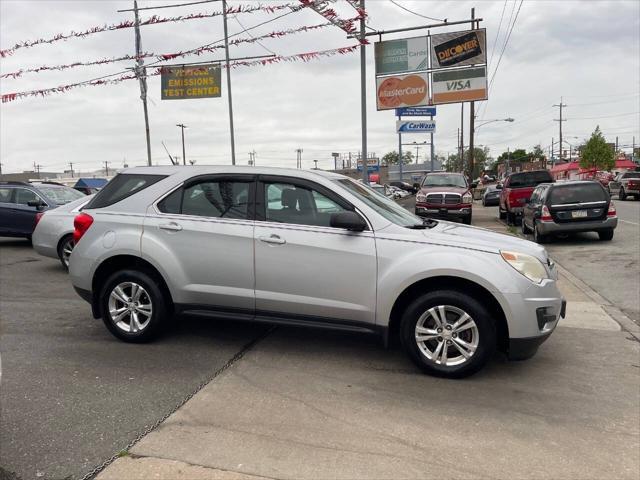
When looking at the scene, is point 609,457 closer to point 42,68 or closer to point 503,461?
point 503,461

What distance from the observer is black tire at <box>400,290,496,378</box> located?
4.22 m

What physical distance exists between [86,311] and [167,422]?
11.7ft

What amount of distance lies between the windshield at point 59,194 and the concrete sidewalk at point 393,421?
29.9ft

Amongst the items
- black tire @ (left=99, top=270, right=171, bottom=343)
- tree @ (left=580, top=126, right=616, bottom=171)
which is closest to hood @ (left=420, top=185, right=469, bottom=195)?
black tire @ (left=99, top=270, right=171, bottom=343)

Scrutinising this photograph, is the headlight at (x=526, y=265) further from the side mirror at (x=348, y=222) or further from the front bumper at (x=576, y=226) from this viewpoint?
the front bumper at (x=576, y=226)

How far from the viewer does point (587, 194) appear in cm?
1248

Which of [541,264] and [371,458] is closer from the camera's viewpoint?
[371,458]

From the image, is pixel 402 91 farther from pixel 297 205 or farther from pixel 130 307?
pixel 130 307

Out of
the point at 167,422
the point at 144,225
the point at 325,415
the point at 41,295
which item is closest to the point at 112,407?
the point at 167,422

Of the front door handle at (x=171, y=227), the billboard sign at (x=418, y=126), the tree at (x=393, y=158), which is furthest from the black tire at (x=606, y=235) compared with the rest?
the tree at (x=393, y=158)

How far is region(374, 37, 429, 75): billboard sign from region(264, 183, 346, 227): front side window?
15.6 meters

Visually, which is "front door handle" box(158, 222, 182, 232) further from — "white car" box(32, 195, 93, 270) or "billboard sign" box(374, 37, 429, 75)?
"billboard sign" box(374, 37, 429, 75)

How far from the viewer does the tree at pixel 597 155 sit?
231ft

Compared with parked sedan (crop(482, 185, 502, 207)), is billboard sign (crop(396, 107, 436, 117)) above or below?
above
